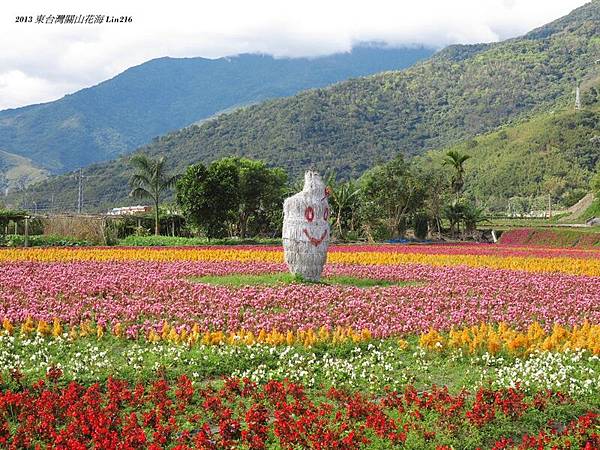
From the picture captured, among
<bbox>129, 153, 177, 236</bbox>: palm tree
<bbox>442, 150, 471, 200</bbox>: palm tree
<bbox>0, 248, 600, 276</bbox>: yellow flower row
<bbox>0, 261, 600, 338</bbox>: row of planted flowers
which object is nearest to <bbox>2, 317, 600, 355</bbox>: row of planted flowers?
<bbox>0, 261, 600, 338</bbox>: row of planted flowers

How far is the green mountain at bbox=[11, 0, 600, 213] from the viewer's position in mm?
116375

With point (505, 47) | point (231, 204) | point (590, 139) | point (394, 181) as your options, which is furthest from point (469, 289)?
point (505, 47)

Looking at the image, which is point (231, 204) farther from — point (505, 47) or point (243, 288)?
point (505, 47)

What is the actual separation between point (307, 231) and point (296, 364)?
7691 millimetres

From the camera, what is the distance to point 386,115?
144 m

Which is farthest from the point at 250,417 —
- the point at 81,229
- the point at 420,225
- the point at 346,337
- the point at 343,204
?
the point at 420,225

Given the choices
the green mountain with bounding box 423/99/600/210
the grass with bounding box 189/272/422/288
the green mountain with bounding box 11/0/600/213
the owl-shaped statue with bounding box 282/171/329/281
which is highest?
the green mountain with bounding box 11/0/600/213

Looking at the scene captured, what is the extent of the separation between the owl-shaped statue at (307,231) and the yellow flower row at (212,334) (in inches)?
218

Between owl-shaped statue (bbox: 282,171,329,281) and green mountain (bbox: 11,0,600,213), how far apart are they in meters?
90.9

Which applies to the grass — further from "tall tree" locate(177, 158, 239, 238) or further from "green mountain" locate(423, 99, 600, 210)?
"green mountain" locate(423, 99, 600, 210)

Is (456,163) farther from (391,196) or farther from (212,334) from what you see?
(212,334)

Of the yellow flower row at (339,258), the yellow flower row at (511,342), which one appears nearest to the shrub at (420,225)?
the yellow flower row at (339,258)

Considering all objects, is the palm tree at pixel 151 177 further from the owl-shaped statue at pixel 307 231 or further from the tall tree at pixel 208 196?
the owl-shaped statue at pixel 307 231

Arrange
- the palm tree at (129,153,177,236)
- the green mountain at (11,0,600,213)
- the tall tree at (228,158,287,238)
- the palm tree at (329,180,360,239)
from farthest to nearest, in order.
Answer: the green mountain at (11,0,600,213) < the tall tree at (228,158,287,238) < the palm tree at (329,180,360,239) < the palm tree at (129,153,177,236)
